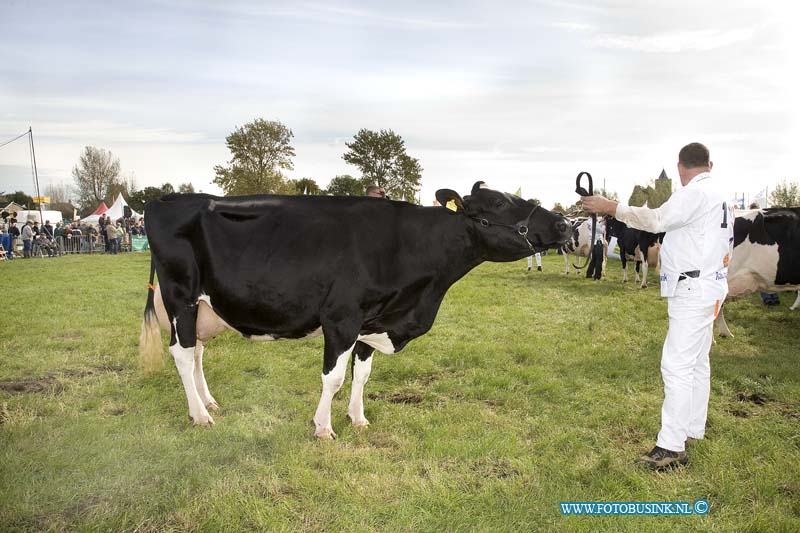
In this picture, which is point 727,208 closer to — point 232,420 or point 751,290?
point 232,420

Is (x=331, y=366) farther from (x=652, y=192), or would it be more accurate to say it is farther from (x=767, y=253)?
(x=652, y=192)

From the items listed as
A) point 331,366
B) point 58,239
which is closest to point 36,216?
point 58,239

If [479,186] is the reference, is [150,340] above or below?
below

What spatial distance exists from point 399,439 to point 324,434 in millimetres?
677

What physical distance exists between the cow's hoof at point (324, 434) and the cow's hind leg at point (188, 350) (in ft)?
3.57

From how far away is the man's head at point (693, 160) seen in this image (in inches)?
171

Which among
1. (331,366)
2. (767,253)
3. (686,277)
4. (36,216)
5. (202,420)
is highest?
(36,216)

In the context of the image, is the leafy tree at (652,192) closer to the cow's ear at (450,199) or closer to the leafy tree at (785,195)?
the leafy tree at (785,195)

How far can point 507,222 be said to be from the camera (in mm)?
4773

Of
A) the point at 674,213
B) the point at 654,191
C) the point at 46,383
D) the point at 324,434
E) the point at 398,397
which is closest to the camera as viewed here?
the point at 674,213

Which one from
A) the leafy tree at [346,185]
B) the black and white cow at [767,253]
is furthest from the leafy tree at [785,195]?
the leafy tree at [346,185]

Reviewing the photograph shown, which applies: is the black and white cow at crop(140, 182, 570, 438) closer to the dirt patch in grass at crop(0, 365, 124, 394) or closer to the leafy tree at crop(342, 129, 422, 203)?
the dirt patch in grass at crop(0, 365, 124, 394)

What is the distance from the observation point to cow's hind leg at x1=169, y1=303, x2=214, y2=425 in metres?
5.07

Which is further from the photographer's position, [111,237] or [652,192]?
[652,192]
